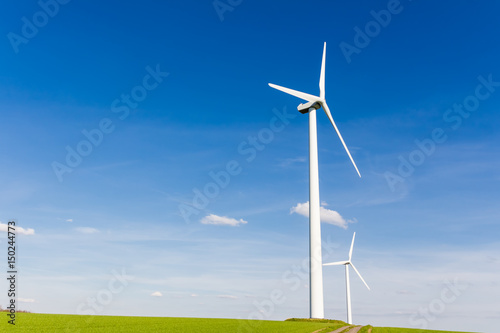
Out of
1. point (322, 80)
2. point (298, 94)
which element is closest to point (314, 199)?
point (298, 94)

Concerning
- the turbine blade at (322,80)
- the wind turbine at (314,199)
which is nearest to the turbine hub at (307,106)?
the wind turbine at (314,199)

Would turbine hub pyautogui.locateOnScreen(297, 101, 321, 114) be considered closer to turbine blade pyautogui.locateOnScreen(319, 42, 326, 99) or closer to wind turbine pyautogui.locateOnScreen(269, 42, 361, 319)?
wind turbine pyautogui.locateOnScreen(269, 42, 361, 319)

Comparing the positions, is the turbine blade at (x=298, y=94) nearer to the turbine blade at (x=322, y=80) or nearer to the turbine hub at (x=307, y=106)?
the turbine hub at (x=307, y=106)

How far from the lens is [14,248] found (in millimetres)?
32281

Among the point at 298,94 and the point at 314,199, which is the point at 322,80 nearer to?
the point at 298,94

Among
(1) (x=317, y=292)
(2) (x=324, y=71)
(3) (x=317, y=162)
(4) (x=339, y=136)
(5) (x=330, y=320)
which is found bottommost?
(5) (x=330, y=320)

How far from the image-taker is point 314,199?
59.4 m

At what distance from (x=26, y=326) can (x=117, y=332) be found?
931 centimetres

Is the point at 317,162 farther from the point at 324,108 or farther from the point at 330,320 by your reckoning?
the point at 330,320

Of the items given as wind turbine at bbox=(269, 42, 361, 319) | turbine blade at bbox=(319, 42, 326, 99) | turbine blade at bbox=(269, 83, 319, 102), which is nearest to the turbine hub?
wind turbine at bbox=(269, 42, 361, 319)

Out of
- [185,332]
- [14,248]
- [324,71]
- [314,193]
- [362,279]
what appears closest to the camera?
[14,248]

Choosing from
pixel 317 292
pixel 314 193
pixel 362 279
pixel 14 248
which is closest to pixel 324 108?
pixel 314 193

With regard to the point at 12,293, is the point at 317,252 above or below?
above

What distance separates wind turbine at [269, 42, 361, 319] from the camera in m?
54.8
